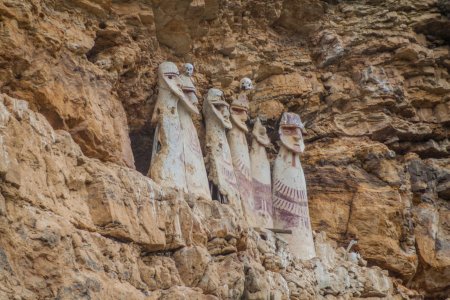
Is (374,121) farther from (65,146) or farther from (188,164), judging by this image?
(65,146)

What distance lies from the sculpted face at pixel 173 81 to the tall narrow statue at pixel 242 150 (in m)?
0.78

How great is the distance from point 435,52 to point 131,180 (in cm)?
629

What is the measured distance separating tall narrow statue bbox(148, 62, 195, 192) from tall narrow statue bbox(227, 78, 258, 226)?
85 centimetres

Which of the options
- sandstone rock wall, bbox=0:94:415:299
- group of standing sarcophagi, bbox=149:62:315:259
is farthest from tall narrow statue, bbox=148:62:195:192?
sandstone rock wall, bbox=0:94:415:299

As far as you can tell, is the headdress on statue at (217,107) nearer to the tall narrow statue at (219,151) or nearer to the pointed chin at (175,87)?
the tall narrow statue at (219,151)

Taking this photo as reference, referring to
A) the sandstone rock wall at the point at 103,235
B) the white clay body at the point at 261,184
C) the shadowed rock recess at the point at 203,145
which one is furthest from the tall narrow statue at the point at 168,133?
the white clay body at the point at 261,184

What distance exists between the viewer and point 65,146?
6.00 metres

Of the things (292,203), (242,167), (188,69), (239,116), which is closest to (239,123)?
(239,116)

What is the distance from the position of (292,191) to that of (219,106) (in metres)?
1.25

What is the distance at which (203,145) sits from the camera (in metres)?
9.17

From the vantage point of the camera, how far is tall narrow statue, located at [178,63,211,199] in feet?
26.7

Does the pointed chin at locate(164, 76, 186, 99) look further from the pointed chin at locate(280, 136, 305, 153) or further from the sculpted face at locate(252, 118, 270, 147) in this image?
the pointed chin at locate(280, 136, 305, 153)

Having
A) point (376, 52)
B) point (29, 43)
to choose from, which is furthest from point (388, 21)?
point (29, 43)

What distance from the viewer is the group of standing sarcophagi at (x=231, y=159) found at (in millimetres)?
8211
